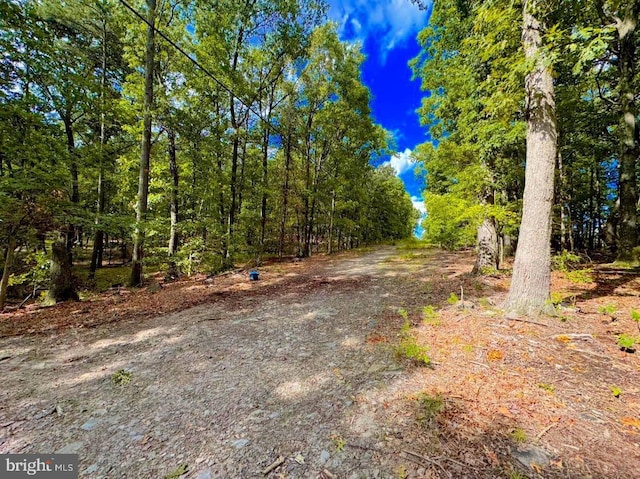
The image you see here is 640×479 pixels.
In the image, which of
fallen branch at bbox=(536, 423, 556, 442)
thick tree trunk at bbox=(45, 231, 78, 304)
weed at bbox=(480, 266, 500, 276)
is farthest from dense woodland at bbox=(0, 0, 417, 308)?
weed at bbox=(480, 266, 500, 276)

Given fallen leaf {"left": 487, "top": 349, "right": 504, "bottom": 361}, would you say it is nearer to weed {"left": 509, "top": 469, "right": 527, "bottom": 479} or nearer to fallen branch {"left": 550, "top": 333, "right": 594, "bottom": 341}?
fallen branch {"left": 550, "top": 333, "right": 594, "bottom": 341}

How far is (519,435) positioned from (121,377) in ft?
13.5

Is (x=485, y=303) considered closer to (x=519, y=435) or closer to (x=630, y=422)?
(x=630, y=422)

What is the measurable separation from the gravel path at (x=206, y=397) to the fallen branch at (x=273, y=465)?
0.03 metres

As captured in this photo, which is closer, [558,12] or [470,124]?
[558,12]

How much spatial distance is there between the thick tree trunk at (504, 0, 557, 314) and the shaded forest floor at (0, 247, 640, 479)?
0.41 meters

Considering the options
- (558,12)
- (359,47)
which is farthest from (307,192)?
(558,12)

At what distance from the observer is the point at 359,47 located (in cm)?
1554

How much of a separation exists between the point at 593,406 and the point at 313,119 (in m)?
17.1

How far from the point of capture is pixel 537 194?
4.08 metres

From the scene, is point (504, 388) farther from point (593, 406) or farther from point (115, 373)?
point (115, 373)

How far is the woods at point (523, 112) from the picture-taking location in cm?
405

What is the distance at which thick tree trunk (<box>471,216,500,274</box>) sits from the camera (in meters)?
7.55

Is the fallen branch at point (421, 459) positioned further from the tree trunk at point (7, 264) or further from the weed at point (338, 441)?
the tree trunk at point (7, 264)
